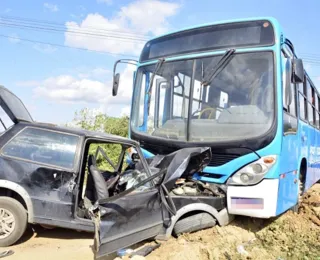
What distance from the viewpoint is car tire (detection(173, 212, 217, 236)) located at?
15.4 feet

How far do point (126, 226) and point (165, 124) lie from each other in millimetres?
2065

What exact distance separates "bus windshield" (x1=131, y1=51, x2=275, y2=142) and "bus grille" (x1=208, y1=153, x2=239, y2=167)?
0.75ft

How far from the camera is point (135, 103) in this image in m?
6.09

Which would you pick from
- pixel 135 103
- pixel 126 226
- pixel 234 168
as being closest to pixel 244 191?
pixel 234 168

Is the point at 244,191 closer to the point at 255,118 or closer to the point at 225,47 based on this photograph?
the point at 255,118

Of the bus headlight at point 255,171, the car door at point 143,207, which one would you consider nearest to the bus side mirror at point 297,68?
the bus headlight at point 255,171

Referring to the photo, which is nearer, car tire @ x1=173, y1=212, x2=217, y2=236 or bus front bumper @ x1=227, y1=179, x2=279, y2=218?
bus front bumper @ x1=227, y1=179, x2=279, y2=218

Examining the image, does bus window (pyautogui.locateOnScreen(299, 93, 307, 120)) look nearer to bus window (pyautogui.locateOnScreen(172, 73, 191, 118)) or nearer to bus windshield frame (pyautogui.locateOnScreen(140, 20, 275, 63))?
bus windshield frame (pyautogui.locateOnScreen(140, 20, 275, 63))

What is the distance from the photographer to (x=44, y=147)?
4.61 m

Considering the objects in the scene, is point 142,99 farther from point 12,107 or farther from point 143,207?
point 143,207

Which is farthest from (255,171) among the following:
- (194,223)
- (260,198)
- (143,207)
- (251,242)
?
(143,207)

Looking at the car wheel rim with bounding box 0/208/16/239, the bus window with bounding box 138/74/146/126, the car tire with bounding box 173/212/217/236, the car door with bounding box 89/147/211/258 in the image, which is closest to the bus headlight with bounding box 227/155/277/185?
the car door with bounding box 89/147/211/258

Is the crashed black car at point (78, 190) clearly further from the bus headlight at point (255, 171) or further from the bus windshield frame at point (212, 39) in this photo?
the bus windshield frame at point (212, 39)

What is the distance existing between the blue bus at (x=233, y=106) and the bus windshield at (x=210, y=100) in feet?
0.05
